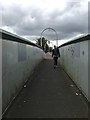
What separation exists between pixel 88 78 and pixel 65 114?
190 centimetres

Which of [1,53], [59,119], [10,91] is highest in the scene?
[1,53]

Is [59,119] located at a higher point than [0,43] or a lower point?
lower

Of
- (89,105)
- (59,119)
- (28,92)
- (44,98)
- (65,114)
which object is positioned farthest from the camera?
(28,92)

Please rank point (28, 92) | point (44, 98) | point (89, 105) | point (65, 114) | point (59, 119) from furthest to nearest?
1. point (28, 92)
2. point (44, 98)
3. point (89, 105)
4. point (65, 114)
5. point (59, 119)

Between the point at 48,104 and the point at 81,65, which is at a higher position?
the point at 81,65

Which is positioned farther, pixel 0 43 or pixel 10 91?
pixel 10 91

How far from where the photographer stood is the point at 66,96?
1022cm

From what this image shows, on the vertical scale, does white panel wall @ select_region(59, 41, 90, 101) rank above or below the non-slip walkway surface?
above

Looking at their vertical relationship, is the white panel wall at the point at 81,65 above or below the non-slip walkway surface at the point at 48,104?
above

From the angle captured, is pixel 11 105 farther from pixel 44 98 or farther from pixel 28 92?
pixel 28 92

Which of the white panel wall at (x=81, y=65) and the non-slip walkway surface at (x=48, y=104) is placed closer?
the non-slip walkway surface at (x=48, y=104)

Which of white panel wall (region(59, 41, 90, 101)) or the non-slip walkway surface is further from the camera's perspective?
white panel wall (region(59, 41, 90, 101))

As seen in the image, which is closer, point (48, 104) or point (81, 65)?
point (48, 104)

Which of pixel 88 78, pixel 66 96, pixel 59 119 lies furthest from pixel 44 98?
pixel 59 119
